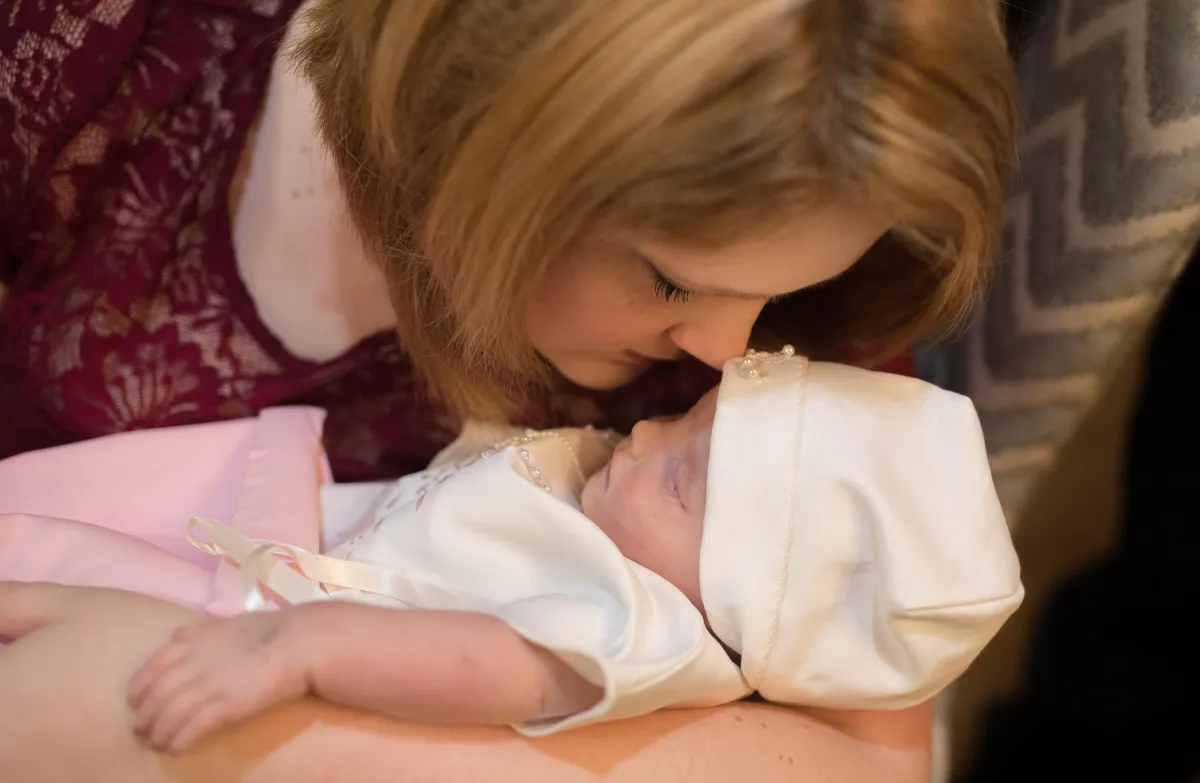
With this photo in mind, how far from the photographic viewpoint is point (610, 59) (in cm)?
54

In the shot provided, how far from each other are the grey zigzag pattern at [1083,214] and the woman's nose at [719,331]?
0.35m

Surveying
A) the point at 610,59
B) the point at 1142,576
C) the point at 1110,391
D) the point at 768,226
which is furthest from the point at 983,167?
the point at 1110,391

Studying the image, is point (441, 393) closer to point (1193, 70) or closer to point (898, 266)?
point (898, 266)

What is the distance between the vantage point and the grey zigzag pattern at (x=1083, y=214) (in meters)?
0.76

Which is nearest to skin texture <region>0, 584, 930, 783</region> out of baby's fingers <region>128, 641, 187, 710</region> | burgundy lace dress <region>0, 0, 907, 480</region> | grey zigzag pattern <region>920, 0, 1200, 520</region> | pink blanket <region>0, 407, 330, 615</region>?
baby's fingers <region>128, 641, 187, 710</region>

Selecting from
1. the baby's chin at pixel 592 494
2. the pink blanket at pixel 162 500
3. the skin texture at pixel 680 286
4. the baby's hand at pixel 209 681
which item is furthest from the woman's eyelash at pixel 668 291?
the pink blanket at pixel 162 500

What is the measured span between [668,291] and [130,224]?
22.8 inches

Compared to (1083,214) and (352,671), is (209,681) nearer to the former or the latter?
(352,671)

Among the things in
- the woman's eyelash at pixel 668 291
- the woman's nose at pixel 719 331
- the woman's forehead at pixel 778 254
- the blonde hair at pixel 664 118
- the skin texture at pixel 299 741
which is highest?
the blonde hair at pixel 664 118

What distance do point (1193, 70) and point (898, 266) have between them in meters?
0.28

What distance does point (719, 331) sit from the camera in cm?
73

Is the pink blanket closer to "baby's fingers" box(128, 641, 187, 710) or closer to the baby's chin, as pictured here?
"baby's fingers" box(128, 641, 187, 710)

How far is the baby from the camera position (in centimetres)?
64

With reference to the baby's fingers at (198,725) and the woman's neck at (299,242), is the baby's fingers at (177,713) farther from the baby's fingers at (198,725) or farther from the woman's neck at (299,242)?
the woman's neck at (299,242)
